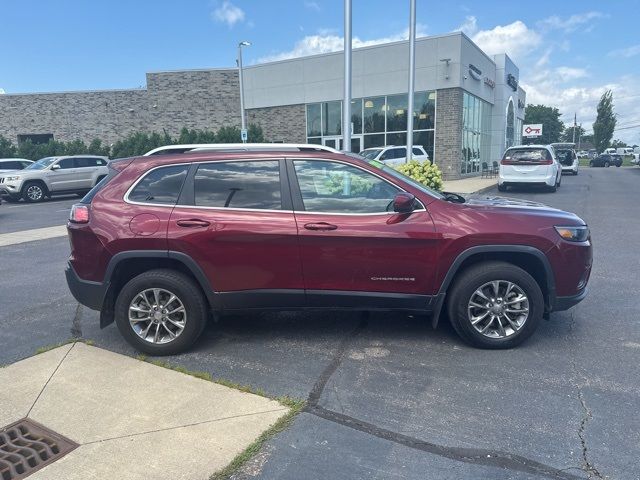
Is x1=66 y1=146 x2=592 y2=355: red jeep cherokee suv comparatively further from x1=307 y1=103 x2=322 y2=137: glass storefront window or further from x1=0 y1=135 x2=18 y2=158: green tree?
x1=0 y1=135 x2=18 y2=158: green tree

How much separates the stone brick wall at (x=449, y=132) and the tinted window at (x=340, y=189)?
21.2 m

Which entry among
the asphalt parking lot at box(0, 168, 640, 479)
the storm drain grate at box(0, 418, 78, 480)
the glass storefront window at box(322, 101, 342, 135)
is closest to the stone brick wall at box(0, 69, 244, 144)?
the glass storefront window at box(322, 101, 342, 135)

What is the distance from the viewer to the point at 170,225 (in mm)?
4043

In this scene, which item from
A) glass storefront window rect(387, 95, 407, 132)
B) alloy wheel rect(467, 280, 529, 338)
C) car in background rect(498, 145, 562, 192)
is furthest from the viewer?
glass storefront window rect(387, 95, 407, 132)

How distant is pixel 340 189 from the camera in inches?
163

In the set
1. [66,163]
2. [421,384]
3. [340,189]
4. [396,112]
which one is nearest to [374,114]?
[396,112]

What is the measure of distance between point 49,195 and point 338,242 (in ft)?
61.3

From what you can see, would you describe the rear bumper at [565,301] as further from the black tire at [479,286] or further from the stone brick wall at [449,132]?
the stone brick wall at [449,132]

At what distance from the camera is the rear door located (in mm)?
4008

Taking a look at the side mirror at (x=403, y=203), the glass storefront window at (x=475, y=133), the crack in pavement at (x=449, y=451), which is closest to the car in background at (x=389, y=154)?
the glass storefront window at (x=475, y=133)

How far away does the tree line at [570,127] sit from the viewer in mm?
72000

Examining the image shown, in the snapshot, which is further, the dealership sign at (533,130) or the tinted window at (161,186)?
the dealership sign at (533,130)

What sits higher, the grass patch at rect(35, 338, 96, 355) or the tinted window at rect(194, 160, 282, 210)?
the tinted window at rect(194, 160, 282, 210)

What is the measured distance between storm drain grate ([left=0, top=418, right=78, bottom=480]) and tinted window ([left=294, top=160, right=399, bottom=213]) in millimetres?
2434
